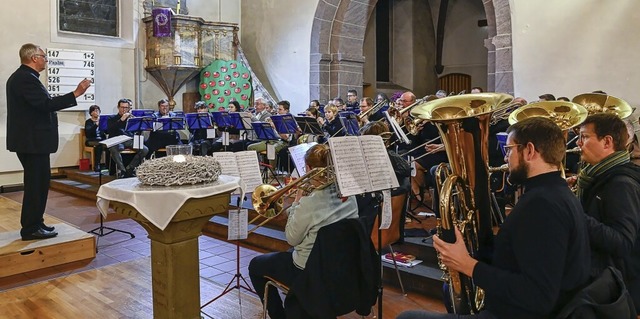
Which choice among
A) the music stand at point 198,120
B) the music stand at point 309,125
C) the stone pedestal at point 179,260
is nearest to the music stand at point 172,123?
the music stand at point 198,120

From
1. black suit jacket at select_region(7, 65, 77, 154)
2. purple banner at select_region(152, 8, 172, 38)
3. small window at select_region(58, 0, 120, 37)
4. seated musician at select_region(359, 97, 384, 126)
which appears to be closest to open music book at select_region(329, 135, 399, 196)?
black suit jacket at select_region(7, 65, 77, 154)

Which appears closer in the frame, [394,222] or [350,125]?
[394,222]

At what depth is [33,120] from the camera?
438 cm

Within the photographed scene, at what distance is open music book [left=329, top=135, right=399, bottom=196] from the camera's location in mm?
2572

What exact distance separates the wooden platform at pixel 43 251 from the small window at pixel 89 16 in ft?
18.7

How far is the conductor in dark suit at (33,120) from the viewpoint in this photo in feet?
14.1

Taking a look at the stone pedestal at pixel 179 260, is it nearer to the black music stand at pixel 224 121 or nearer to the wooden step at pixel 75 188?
the black music stand at pixel 224 121

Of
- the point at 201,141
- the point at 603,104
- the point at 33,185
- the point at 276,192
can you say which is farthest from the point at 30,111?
the point at 603,104

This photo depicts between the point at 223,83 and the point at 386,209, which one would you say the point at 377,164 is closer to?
the point at 386,209

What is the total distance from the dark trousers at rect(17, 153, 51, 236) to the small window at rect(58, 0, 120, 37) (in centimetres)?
578

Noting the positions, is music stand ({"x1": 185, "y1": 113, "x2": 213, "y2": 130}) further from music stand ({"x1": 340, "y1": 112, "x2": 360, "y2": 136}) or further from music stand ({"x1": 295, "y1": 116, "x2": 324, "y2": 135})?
music stand ({"x1": 340, "y1": 112, "x2": 360, "y2": 136})

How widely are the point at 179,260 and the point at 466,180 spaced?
1.54m

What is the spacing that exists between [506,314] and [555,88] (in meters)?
6.21

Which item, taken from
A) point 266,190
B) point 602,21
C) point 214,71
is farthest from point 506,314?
point 214,71
